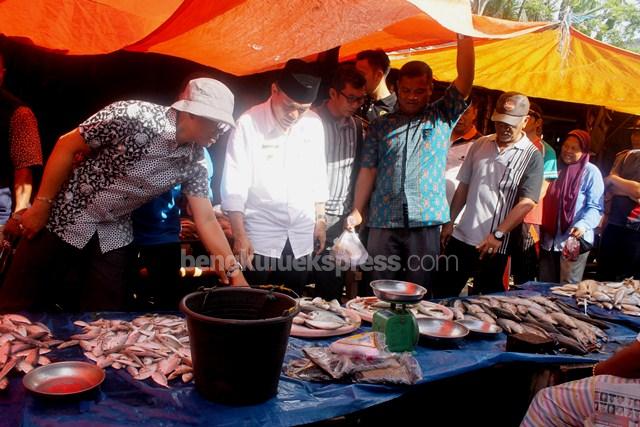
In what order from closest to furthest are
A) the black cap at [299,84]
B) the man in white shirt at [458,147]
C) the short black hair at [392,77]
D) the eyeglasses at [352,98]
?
the black cap at [299,84] → the eyeglasses at [352,98] → the man in white shirt at [458,147] → the short black hair at [392,77]

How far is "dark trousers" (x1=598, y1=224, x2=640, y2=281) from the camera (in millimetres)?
5777

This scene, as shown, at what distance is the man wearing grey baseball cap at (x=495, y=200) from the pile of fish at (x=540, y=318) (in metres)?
0.86

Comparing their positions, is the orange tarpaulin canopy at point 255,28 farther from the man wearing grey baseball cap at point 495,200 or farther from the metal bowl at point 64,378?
the metal bowl at point 64,378

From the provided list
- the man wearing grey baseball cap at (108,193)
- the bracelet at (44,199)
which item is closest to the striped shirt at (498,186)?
the man wearing grey baseball cap at (108,193)

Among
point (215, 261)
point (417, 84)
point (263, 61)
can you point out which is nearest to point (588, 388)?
point (215, 261)

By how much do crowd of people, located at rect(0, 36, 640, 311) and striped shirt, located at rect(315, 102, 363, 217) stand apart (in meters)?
0.01

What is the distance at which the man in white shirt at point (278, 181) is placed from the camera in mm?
3432

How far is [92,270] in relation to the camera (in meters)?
3.02

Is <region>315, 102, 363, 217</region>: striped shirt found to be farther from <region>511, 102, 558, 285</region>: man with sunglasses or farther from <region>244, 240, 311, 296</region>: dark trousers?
<region>511, 102, 558, 285</region>: man with sunglasses

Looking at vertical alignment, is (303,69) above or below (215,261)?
above

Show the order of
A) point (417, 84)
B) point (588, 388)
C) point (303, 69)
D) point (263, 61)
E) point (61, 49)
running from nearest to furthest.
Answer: point (588, 388) → point (303, 69) → point (417, 84) → point (61, 49) → point (263, 61)

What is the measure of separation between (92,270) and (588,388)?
2.83 m

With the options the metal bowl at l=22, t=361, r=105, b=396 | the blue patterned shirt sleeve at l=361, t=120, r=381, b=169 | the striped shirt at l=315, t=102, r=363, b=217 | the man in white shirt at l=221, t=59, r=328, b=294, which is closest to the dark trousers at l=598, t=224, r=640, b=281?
the blue patterned shirt sleeve at l=361, t=120, r=381, b=169

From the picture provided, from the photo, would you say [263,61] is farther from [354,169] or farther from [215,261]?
[215,261]
